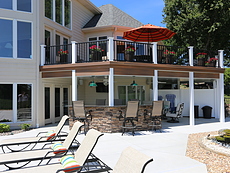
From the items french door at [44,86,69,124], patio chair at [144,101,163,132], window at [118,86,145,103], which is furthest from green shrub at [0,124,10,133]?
window at [118,86,145,103]

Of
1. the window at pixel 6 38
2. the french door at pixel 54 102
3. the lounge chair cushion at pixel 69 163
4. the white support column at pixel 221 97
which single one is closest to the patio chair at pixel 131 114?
the french door at pixel 54 102

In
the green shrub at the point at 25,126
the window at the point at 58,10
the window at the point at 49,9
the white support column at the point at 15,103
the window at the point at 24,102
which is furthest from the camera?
the window at the point at 58,10

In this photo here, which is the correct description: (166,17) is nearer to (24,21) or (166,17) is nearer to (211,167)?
(24,21)

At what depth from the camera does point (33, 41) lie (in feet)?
36.1

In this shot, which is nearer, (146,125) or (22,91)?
(146,125)

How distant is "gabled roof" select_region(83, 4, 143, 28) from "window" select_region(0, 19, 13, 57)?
6.33m

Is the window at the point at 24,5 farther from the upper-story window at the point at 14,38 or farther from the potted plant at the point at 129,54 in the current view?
the potted plant at the point at 129,54

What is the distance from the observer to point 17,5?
10805mm

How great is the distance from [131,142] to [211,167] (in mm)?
3103

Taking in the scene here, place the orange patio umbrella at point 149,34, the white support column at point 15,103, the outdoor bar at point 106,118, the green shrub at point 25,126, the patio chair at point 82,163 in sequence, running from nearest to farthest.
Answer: the patio chair at point 82,163
the outdoor bar at point 106,118
the green shrub at point 25,126
the white support column at point 15,103
the orange patio umbrella at point 149,34

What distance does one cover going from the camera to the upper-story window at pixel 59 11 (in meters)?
12.3

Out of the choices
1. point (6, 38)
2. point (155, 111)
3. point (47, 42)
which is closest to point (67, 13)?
point (47, 42)

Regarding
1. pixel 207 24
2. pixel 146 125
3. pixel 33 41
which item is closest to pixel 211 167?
pixel 146 125

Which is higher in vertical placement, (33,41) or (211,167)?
(33,41)
